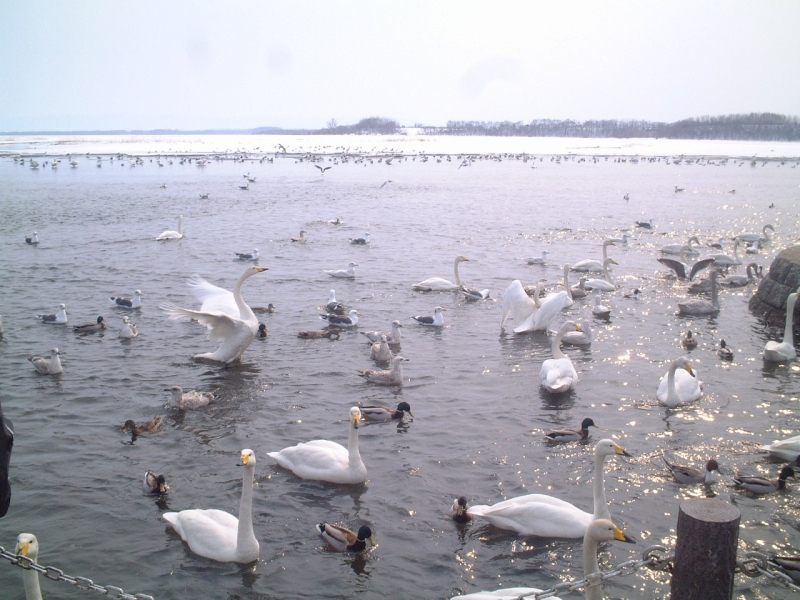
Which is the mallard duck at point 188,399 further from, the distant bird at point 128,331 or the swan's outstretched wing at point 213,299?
the distant bird at point 128,331

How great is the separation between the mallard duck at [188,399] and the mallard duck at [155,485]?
2.04 m

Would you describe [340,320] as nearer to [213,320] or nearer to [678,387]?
[213,320]

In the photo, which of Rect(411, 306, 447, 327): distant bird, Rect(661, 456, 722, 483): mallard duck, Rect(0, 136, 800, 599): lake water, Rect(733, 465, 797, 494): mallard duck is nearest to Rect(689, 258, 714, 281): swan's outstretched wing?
Rect(0, 136, 800, 599): lake water

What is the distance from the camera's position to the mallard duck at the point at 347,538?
19.5 ft

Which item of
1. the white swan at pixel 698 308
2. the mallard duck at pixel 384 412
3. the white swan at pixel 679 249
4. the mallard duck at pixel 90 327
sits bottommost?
the mallard duck at pixel 384 412

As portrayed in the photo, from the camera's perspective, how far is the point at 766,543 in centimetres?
596

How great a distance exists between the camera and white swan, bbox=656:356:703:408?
29.9 ft

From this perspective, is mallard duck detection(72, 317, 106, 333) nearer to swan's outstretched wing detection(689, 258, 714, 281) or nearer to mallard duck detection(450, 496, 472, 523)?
mallard duck detection(450, 496, 472, 523)

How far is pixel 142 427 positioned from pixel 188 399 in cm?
79

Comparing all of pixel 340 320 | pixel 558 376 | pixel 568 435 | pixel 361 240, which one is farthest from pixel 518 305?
pixel 361 240

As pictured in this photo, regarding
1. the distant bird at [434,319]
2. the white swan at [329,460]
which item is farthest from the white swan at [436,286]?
the white swan at [329,460]

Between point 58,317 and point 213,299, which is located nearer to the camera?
point 213,299

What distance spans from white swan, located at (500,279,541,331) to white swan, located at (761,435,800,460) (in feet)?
19.3

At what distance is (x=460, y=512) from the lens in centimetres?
639
